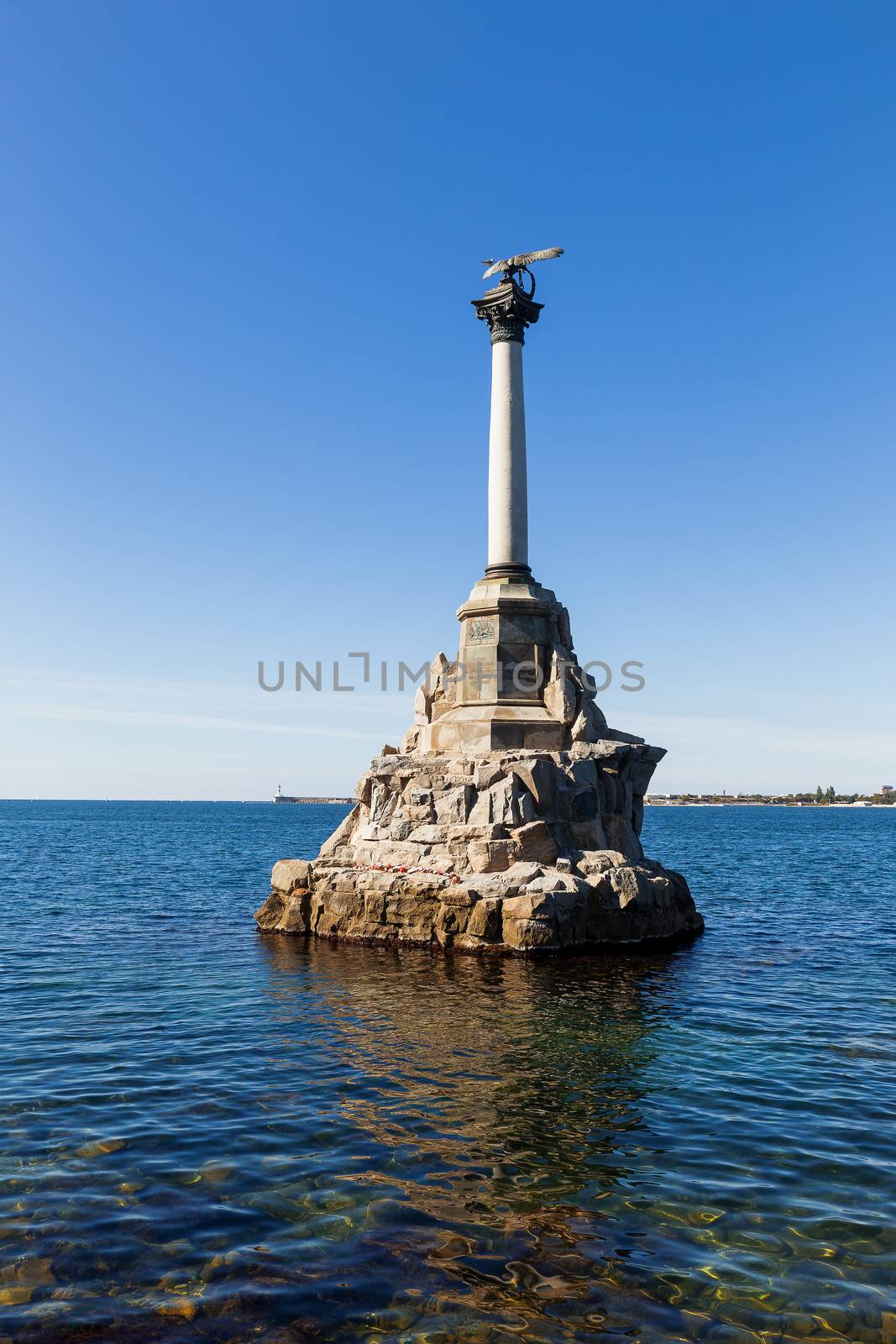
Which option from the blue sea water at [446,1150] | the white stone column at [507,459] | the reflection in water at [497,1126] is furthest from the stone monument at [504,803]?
the reflection in water at [497,1126]

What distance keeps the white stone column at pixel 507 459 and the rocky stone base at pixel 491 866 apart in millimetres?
5755

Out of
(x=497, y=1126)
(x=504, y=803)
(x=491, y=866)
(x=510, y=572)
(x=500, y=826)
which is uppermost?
(x=510, y=572)

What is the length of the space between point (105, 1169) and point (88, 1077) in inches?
104

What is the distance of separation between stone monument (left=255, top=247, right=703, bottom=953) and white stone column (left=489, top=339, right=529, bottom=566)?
0.03 m

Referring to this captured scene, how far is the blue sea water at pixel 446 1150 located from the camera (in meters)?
5.40

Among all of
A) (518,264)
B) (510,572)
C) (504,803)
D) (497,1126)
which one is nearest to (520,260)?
(518,264)

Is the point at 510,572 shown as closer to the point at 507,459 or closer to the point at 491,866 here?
the point at 507,459

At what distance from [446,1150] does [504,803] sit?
11430mm

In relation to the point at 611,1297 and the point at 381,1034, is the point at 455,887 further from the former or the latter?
the point at 611,1297

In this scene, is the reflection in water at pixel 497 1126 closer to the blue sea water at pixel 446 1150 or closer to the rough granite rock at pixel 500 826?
the blue sea water at pixel 446 1150

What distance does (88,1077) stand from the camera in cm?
966

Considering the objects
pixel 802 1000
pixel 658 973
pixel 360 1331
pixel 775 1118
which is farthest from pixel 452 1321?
pixel 658 973

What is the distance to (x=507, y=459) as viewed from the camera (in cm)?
2291

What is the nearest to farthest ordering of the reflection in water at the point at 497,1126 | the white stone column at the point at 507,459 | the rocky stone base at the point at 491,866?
the reflection in water at the point at 497,1126 → the rocky stone base at the point at 491,866 → the white stone column at the point at 507,459
